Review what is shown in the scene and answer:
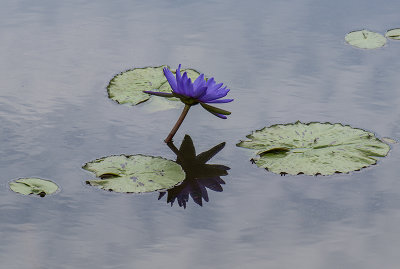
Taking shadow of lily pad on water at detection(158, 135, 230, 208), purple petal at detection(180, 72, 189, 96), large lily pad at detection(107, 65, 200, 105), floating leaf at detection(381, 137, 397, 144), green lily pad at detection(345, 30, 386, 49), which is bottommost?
shadow of lily pad on water at detection(158, 135, 230, 208)

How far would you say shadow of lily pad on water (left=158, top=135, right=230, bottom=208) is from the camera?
2496 millimetres

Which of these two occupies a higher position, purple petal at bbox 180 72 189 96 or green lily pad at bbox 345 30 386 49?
purple petal at bbox 180 72 189 96

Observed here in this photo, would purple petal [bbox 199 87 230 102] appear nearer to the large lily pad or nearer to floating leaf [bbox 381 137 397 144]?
the large lily pad

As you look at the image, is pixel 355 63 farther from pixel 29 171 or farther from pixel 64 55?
pixel 29 171

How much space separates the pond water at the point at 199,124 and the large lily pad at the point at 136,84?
0.16ft

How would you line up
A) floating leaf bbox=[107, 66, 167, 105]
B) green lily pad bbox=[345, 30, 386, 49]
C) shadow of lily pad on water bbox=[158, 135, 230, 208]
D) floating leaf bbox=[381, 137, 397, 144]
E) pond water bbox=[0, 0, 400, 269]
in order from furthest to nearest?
green lily pad bbox=[345, 30, 386, 49]
floating leaf bbox=[107, 66, 167, 105]
floating leaf bbox=[381, 137, 397, 144]
shadow of lily pad on water bbox=[158, 135, 230, 208]
pond water bbox=[0, 0, 400, 269]

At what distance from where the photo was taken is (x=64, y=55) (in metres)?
3.52

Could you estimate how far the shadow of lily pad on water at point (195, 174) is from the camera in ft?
8.19

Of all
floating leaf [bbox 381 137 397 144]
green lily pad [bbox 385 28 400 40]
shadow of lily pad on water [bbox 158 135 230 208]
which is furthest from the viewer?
green lily pad [bbox 385 28 400 40]

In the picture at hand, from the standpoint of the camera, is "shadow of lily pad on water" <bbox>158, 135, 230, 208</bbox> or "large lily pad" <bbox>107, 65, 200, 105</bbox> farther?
"large lily pad" <bbox>107, 65, 200, 105</bbox>

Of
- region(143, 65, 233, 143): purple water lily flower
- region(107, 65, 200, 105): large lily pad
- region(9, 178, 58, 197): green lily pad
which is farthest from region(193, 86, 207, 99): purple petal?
region(9, 178, 58, 197): green lily pad

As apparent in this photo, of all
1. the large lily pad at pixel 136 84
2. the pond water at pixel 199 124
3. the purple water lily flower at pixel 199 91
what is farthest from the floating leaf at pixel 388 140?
the large lily pad at pixel 136 84

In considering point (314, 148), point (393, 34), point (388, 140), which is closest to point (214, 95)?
point (314, 148)

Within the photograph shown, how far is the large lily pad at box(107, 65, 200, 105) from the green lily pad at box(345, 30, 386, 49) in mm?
877
